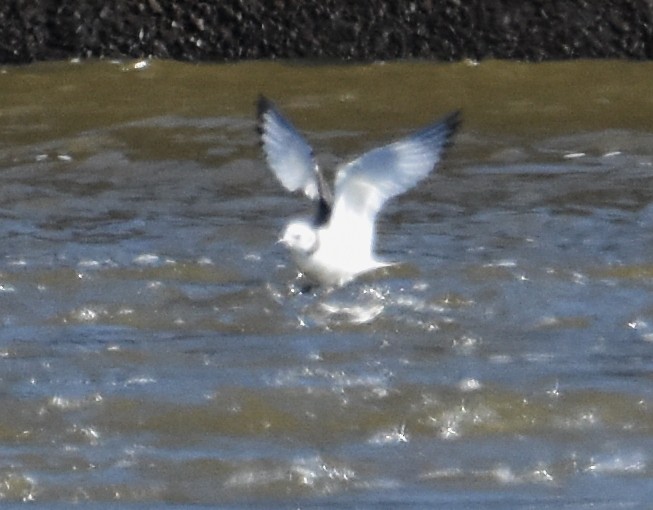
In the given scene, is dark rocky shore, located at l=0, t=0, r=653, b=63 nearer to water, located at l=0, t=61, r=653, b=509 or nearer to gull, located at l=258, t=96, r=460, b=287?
water, located at l=0, t=61, r=653, b=509

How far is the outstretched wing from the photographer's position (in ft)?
23.8

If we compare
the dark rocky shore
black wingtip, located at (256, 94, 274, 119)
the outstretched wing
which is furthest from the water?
black wingtip, located at (256, 94, 274, 119)

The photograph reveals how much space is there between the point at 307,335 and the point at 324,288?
54 centimetres

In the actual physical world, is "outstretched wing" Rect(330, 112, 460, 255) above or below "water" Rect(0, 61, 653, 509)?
above

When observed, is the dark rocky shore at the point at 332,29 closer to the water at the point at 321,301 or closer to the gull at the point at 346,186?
the water at the point at 321,301

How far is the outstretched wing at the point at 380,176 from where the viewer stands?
726 cm

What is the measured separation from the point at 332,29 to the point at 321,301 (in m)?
2.95

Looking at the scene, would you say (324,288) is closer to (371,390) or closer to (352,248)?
(352,248)

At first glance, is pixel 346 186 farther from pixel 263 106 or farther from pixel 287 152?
pixel 263 106

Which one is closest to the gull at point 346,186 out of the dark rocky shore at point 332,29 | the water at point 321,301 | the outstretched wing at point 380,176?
the outstretched wing at point 380,176

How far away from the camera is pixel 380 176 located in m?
7.32

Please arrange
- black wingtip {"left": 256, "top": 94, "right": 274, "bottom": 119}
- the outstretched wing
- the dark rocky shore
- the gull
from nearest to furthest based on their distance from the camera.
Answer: the gull → the outstretched wing → black wingtip {"left": 256, "top": 94, "right": 274, "bottom": 119} → the dark rocky shore

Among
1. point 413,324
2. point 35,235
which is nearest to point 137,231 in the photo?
point 35,235

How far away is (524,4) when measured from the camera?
9.88m
